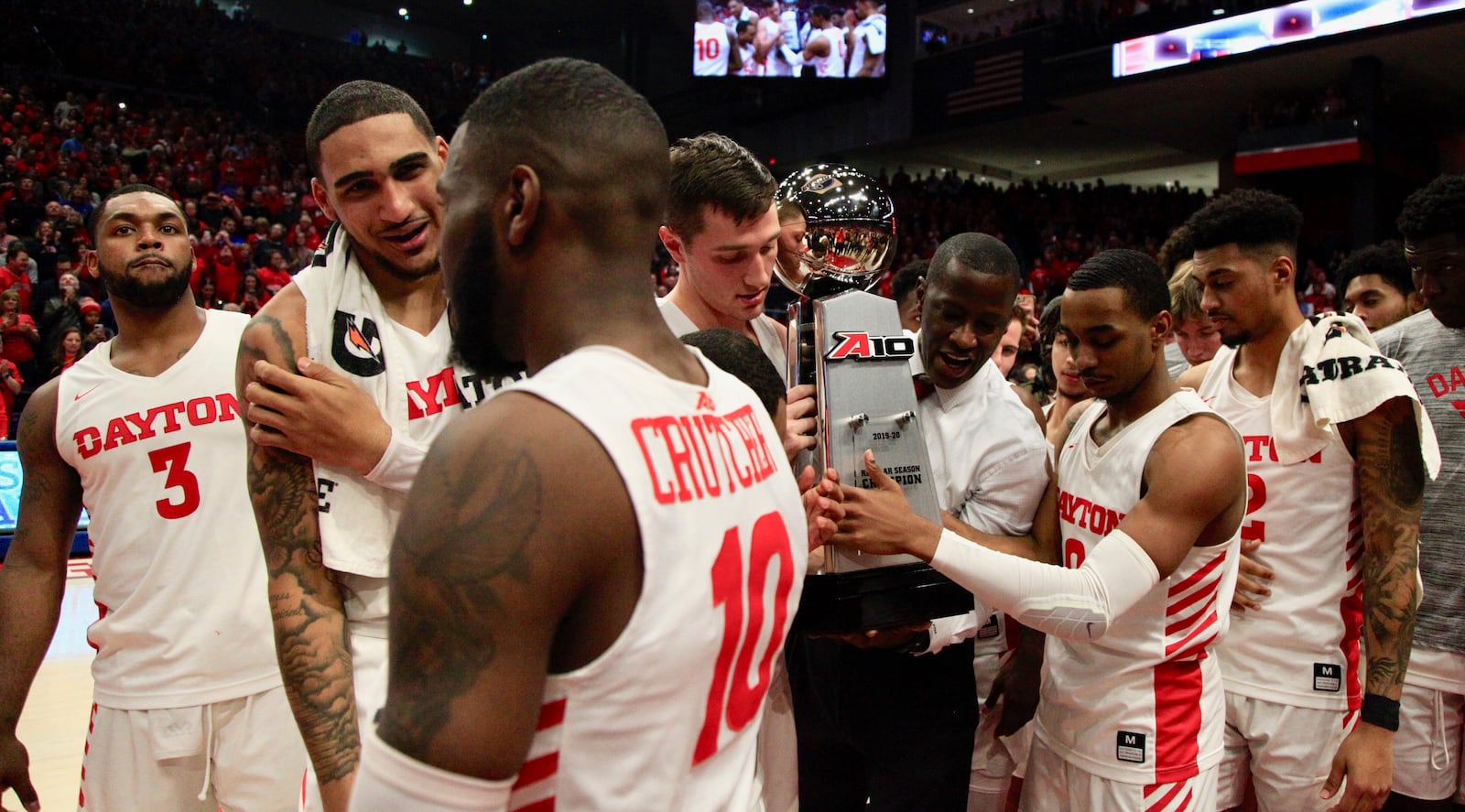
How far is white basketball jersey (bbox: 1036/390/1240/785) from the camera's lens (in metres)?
2.40

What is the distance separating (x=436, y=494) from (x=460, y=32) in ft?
97.1

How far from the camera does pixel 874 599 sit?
2080 mm

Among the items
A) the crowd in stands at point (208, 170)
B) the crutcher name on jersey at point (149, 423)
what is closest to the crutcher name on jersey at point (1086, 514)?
the crutcher name on jersey at point (149, 423)

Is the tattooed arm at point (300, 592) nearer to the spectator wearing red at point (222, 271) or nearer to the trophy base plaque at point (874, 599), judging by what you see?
the trophy base plaque at point (874, 599)

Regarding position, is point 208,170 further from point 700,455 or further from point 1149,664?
point 700,455

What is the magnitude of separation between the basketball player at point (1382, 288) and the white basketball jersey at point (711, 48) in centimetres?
1879

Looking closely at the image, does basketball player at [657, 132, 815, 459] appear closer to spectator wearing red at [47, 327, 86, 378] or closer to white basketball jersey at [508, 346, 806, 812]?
white basketball jersey at [508, 346, 806, 812]

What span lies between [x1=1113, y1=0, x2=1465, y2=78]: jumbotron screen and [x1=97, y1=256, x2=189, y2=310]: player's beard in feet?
53.8

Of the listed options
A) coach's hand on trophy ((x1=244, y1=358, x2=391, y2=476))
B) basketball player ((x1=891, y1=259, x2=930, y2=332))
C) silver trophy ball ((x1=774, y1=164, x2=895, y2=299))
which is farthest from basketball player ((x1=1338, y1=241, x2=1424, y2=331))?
coach's hand on trophy ((x1=244, y1=358, x2=391, y2=476))

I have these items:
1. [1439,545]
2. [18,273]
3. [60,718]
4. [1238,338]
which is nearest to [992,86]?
[18,273]

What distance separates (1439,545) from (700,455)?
310cm

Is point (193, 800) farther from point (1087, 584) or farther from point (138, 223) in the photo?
point (1087, 584)

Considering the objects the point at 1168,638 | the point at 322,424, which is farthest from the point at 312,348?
the point at 1168,638

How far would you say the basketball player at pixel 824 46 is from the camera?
857 inches
